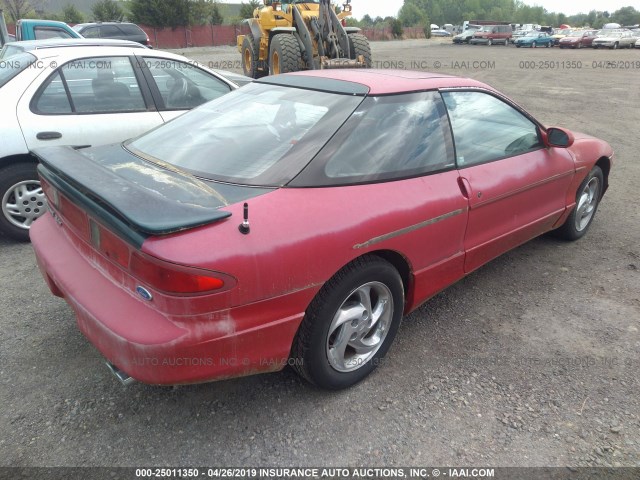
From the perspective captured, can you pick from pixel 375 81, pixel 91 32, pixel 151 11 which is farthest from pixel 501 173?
pixel 151 11

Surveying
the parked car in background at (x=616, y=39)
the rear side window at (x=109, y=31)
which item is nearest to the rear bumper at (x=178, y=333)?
the rear side window at (x=109, y=31)

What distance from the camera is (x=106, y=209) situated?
2.00m

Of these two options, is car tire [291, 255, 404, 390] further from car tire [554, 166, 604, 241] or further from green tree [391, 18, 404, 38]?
green tree [391, 18, 404, 38]

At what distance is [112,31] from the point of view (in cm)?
1510

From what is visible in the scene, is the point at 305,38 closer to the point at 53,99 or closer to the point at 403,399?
the point at 53,99

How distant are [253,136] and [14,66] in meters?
2.99

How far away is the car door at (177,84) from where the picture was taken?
4523 millimetres

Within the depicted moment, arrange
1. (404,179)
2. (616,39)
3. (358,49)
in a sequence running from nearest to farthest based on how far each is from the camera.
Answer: (404,179), (358,49), (616,39)

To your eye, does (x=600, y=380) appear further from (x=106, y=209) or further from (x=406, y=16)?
(x=406, y=16)

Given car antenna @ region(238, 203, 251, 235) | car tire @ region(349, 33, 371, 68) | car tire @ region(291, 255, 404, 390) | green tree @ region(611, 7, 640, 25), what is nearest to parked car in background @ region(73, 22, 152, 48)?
car tire @ region(349, 33, 371, 68)

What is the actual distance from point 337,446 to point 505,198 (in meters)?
1.88

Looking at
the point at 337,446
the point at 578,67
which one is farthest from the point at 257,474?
the point at 578,67

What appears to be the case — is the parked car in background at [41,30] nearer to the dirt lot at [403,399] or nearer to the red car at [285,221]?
the dirt lot at [403,399]

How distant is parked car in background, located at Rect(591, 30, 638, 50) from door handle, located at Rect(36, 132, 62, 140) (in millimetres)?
38594
